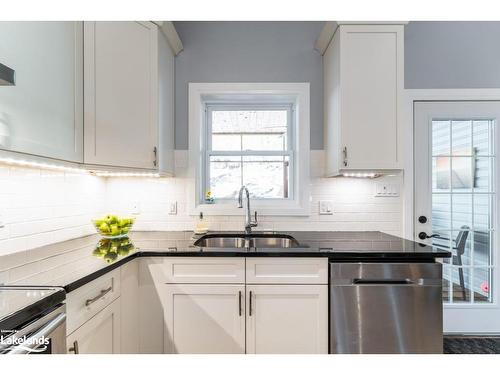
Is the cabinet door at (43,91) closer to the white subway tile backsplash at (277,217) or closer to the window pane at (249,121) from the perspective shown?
the white subway tile backsplash at (277,217)

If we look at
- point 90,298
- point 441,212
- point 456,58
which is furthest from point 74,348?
point 456,58

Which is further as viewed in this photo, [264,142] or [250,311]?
[264,142]

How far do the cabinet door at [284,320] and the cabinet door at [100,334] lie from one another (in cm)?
67

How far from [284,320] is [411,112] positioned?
1845mm

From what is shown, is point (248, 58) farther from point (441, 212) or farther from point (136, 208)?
point (441, 212)

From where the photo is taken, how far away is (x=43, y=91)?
142 cm

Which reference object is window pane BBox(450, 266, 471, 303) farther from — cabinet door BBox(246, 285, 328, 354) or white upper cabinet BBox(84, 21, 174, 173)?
white upper cabinet BBox(84, 21, 174, 173)

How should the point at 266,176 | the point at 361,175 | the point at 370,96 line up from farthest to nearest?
the point at 266,176, the point at 361,175, the point at 370,96

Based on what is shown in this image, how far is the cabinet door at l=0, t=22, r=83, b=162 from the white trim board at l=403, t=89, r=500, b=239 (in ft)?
7.50

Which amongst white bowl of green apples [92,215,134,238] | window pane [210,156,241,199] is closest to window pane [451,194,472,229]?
window pane [210,156,241,199]

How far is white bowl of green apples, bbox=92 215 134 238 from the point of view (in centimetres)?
195

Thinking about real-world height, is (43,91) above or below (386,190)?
above

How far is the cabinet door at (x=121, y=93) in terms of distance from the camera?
1.80 meters

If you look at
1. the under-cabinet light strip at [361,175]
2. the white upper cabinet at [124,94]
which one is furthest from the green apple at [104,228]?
the under-cabinet light strip at [361,175]
